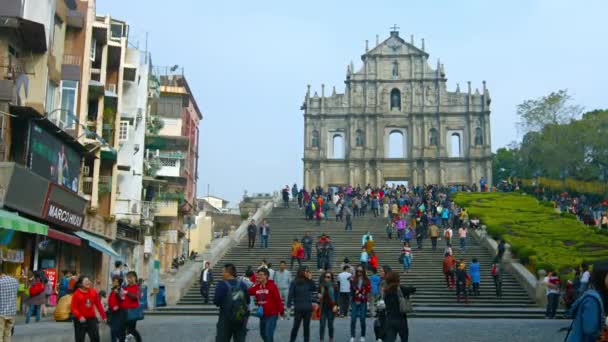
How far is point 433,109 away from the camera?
6712cm

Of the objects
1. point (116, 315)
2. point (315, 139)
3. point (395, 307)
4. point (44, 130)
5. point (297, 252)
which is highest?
point (315, 139)

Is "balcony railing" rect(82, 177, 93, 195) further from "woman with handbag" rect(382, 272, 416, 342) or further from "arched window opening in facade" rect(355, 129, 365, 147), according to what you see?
"arched window opening in facade" rect(355, 129, 365, 147)

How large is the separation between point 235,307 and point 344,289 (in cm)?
908

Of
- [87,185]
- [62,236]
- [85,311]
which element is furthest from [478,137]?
[85,311]

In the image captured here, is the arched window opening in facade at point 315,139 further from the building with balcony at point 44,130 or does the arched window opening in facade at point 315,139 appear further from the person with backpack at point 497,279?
the person with backpack at point 497,279

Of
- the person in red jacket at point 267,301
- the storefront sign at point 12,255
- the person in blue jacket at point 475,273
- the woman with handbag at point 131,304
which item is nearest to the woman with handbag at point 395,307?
the person in red jacket at point 267,301

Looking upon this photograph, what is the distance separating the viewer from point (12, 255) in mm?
21328

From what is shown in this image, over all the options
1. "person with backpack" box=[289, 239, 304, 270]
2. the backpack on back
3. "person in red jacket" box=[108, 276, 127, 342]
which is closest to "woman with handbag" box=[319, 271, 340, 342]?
"person in red jacket" box=[108, 276, 127, 342]

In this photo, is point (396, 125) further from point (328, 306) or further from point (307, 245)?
point (328, 306)

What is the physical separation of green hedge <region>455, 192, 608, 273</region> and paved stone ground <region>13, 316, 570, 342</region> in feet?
28.6

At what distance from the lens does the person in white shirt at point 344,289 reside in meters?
18.8

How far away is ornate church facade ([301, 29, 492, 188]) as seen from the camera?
215 feet

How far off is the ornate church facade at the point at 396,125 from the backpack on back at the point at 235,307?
2178 inches

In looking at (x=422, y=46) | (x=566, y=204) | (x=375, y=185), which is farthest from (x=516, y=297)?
(x=422, y=46)
